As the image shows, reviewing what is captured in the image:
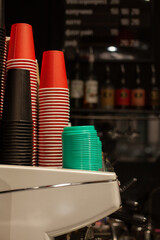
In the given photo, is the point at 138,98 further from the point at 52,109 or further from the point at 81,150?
the point at 81,150

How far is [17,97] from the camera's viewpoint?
0.58 meters

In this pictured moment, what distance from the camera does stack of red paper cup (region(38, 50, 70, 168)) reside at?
2.23ft

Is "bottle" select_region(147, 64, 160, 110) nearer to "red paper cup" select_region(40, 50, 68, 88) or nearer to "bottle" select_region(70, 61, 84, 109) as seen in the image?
"bottle" select_region(70, 61, 84, 109)

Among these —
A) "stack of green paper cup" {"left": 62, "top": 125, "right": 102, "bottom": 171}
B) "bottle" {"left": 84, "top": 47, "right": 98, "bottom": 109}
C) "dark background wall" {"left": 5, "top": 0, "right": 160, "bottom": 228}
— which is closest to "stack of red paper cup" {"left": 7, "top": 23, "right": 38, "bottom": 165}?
"stack of green paper cup" {"left": 62, "top": 125, "right": 102, "bottom": 171}

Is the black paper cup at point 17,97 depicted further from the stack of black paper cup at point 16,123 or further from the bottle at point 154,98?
the bottle at point 154,98

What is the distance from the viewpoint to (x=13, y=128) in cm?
57

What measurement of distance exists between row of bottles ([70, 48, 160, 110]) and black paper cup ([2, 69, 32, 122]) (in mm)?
1700

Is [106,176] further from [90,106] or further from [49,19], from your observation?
[49,19]

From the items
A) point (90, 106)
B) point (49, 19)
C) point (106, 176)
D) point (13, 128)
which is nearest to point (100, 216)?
point (106, 176)

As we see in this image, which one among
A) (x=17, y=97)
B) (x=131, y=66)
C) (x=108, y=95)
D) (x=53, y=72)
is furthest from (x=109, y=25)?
(x=17, y=97)

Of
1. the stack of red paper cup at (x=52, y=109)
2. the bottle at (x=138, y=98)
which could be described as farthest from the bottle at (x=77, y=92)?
the stack of red paper cup at (x=52, y=109)

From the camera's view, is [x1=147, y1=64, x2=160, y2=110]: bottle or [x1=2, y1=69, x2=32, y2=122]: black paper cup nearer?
[x1=2, y1=69, x2=32, y2=122]: black paper cup

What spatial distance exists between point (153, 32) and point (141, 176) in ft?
3.52

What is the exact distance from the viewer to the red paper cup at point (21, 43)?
677mm
